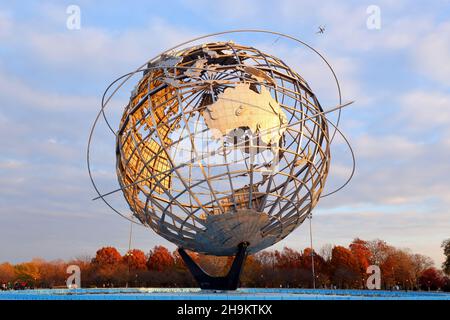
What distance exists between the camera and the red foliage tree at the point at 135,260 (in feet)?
213

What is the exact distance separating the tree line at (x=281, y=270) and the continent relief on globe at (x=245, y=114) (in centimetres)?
3089

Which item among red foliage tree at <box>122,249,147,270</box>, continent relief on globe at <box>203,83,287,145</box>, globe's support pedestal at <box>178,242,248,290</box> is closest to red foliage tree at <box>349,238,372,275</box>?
red foliage tree at <box>122,249,147,270</box>

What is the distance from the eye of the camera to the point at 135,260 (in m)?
67.4

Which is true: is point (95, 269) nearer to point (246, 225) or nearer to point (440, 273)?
point (440, 273)

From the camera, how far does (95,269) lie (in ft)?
215

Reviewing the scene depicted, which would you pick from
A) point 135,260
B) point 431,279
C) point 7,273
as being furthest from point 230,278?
point 7,273

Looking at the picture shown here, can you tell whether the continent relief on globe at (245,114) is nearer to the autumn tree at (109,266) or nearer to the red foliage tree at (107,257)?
the autumn tree at (109,266)

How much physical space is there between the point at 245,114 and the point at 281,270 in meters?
40.8

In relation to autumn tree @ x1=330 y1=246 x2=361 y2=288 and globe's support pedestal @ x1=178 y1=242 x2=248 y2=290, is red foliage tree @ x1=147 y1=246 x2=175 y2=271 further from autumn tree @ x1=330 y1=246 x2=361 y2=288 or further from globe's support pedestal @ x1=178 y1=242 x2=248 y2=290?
globe's support pedestal @ x1=178 y1=242 x2=248 y2=290

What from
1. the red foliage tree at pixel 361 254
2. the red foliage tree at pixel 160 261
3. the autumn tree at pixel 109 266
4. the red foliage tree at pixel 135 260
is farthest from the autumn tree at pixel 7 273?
the red foliage tree at pixel 361 254

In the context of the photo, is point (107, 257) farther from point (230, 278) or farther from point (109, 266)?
point (230, 278)

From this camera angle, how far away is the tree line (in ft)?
181
